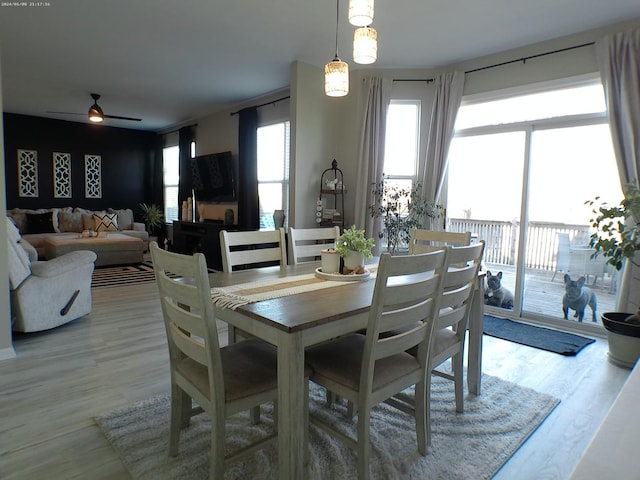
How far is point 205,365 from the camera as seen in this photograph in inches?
60.1

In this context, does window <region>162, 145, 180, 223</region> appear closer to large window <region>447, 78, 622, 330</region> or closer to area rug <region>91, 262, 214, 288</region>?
area rug <region>91, 262, 214, 288</region>

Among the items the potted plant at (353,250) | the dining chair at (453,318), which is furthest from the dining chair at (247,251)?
the dining chair at (453,318)

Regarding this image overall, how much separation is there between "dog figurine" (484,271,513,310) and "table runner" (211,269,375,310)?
2568 millimetres

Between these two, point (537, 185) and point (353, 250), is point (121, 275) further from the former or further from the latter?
point (537, 185)

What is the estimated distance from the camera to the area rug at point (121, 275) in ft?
17.0

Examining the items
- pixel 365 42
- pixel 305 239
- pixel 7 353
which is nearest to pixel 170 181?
pixel 7 353

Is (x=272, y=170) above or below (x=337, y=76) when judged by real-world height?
below

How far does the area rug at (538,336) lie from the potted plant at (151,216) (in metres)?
7.31

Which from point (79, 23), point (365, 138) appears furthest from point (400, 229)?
point (79, 23)

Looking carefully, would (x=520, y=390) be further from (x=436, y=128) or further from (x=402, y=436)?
(x=436, y=128)

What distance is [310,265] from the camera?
98.2 inches

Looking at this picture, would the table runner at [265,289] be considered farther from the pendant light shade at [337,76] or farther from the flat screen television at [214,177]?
the flat screen television at [214,177]

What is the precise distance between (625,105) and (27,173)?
9.53 m

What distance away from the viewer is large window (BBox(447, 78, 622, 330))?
3.59 metres
